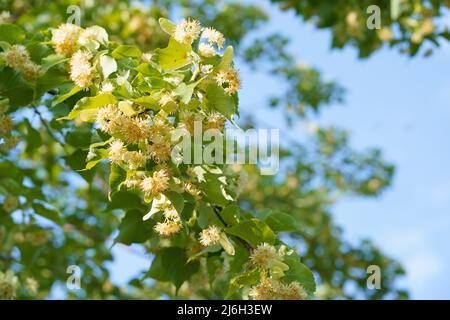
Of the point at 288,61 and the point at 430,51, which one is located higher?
the point at 288,61

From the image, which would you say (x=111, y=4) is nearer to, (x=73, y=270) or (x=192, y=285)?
(x=73, y=270)

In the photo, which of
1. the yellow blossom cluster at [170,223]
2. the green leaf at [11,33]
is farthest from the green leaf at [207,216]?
the green leaf at [11,33]

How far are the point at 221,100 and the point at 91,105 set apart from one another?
45cm

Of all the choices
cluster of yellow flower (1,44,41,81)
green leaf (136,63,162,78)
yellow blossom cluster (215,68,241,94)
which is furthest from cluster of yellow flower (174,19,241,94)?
cluster of yellow flower (1,44,41,81)

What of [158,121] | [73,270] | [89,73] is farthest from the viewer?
[73,270]

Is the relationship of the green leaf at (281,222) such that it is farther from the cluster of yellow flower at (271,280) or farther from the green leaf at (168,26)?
the green leaf at (168,26)

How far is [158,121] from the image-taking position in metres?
2.14

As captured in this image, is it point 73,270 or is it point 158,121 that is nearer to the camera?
point 158,121

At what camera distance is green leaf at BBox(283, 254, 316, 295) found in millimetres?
2303

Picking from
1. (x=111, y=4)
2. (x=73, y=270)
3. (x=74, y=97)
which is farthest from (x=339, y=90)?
(x=74, y=97)

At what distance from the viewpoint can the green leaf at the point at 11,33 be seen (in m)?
2.73

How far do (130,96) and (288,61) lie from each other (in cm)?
604

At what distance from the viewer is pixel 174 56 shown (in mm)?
2262

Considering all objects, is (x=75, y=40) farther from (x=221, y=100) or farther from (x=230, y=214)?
(x=230, y=214)
